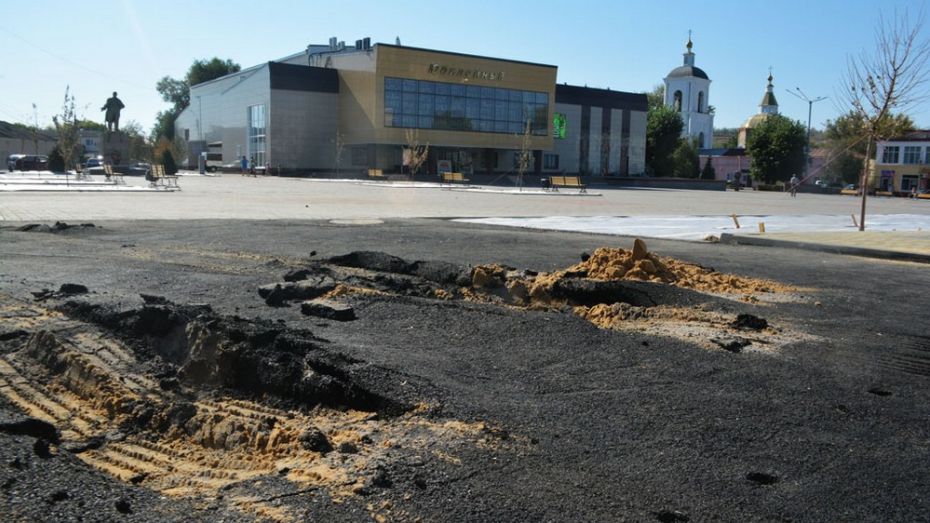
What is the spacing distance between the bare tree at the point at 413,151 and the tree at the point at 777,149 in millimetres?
43392

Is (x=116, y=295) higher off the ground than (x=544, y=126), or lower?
lower

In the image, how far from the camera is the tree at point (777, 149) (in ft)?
287

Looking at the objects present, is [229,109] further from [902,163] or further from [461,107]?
[902,163]

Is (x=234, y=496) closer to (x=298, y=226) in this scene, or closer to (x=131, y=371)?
(x=131, y=371)

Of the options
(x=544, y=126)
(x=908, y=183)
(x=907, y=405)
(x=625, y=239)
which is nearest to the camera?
(x=907, y=405)

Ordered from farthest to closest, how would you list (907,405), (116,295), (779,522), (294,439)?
(116,295) → (907,405) → (294,439) → (779,522)

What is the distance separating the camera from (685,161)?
103812 mm

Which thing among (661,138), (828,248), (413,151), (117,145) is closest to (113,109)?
(117,145)

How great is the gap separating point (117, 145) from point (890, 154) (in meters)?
88.5

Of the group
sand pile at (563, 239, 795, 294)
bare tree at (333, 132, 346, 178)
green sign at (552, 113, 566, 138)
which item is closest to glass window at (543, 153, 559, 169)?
green sign at (552, 113, 566, 138)

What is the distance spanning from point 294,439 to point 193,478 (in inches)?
22.3

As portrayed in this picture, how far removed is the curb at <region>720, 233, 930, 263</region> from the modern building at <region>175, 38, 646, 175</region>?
49.5 m

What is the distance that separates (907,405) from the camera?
4879 millimetres

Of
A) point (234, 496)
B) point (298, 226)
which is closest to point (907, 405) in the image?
point (234, 496)
